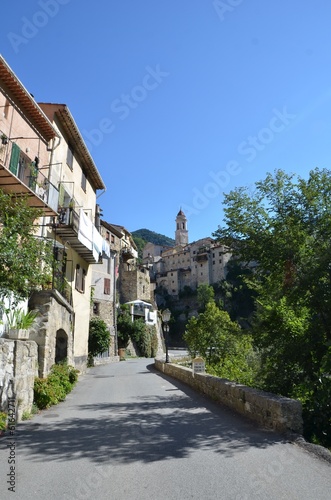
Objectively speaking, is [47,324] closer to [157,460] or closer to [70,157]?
[157,460]

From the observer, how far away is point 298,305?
28.1 ft

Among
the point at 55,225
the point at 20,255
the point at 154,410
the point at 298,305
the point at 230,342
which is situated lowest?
the point at 154,410

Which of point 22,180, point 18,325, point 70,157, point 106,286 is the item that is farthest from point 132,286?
point 18,325

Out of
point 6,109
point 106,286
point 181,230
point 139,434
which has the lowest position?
point 139,434

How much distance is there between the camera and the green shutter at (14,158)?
11969 mm

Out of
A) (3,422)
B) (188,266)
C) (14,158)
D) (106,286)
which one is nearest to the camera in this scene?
(3,422)

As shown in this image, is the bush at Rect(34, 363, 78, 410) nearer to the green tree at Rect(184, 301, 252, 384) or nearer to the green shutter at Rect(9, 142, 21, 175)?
the green shutter at Rect(9, 142, 21, 175)

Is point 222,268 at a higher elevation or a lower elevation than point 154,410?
higher

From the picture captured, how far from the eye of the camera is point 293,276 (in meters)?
8.30

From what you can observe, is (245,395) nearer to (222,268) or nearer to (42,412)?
(42,412)

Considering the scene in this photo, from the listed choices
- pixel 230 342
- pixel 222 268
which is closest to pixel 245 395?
pixel 230 342

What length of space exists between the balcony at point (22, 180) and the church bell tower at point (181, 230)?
12856 centimetres

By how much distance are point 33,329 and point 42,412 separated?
343 cm

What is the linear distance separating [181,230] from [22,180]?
13293cm
